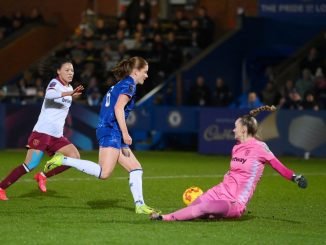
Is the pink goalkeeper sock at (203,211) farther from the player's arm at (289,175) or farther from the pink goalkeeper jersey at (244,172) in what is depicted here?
the player's arm at (289,175)

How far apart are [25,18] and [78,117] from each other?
33.2 feet

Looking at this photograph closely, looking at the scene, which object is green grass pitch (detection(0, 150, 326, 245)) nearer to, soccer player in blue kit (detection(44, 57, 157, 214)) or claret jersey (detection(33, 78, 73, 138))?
soccer player in blue kit (detection(44, 57, 157, 214))

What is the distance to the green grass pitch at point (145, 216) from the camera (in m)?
8.83

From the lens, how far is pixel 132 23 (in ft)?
96.1

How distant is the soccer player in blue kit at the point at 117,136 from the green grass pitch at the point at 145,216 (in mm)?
466

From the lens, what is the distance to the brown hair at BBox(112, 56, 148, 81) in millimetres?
10898

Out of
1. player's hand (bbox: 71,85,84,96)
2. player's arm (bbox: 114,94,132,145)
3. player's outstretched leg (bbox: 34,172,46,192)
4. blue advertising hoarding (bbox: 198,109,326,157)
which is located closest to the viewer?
player's arm (bbox: 114,94,132,145)

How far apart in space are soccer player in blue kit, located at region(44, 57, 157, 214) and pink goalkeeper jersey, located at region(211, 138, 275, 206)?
1.14 meters

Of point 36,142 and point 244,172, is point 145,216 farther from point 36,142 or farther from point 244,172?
point 36,142

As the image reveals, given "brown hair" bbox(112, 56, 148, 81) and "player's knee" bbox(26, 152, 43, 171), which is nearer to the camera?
"brown hair" bbox(112, 56, 148, 81)

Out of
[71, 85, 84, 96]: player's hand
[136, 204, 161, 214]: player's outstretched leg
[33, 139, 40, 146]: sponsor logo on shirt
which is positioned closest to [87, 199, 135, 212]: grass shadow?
[136, 204, 161, 214]: player's outstretched leg

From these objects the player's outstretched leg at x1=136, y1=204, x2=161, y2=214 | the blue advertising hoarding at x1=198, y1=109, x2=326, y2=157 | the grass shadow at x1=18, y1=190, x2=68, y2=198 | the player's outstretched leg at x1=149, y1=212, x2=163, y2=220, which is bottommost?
the blue advertising hoarding at x1=198, y1=109, x2=326, y2=157

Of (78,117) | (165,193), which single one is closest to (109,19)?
(78,117)

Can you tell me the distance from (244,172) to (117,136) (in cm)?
172
